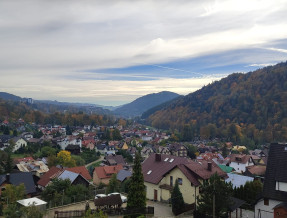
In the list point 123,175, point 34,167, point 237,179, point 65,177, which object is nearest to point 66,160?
point 34,167

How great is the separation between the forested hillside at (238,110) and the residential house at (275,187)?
82002mm

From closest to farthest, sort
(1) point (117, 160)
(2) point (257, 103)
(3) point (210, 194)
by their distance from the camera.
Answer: (3) point (210, 194) < (1) point (117, 160) < (2) point (257, 103)

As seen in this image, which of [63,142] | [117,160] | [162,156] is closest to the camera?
[162,156]

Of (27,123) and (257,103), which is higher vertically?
(257,103)

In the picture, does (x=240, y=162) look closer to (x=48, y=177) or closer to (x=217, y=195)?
(x=48, y=177)

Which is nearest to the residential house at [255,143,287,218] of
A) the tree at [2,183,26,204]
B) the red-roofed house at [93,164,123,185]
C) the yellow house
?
the yellow house

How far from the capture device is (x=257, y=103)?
137 metres

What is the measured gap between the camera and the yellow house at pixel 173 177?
72.3 ft

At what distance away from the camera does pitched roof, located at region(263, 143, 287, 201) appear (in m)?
17.3

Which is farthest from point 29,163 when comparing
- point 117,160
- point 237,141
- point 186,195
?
point 237,141

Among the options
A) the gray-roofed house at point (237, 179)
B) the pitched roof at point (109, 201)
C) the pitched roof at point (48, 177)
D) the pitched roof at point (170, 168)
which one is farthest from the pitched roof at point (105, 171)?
the pitched roof at point (109, 201)

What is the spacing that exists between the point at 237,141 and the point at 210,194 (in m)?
96.4

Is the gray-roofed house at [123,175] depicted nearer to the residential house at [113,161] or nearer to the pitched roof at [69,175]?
the pitched roof at [69,175]

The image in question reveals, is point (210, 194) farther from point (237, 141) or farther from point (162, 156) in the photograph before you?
point (237, 141)
